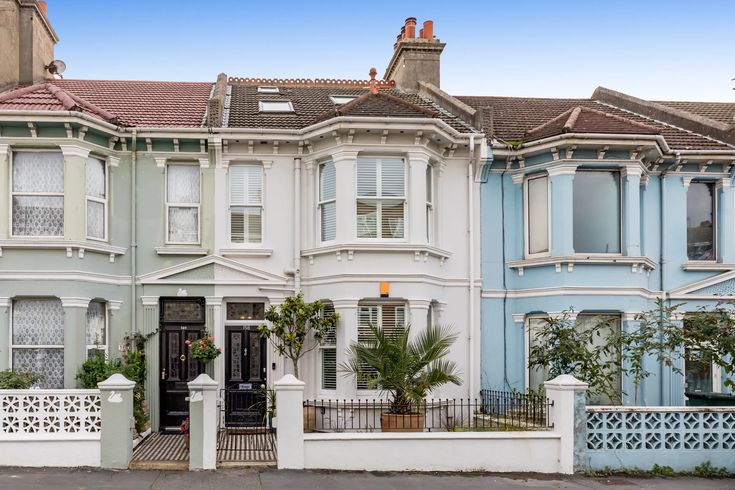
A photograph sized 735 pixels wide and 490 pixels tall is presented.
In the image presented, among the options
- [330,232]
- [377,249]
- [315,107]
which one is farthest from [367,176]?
[315,107]

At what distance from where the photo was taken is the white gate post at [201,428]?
1233 centimetres

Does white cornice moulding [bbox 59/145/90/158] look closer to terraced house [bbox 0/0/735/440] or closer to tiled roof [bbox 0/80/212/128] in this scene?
terraced house [bbox 0/0/735/440]

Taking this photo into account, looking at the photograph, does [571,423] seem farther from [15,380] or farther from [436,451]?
[15,380]

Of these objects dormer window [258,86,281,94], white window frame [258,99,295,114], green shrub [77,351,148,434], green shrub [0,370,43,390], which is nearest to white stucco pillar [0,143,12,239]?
green shrub [0,370,43,390]

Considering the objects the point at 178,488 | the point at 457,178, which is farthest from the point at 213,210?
the point at 178,488

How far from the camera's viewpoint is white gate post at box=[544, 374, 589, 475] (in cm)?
1274

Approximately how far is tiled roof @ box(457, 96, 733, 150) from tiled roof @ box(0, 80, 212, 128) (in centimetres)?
655

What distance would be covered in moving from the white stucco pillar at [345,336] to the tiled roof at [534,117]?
489 centimetres

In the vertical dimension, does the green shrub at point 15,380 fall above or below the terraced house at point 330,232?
below

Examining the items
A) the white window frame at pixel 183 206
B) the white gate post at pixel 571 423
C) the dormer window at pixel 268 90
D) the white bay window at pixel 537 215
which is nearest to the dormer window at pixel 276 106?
the dormer window at pixel 268 90

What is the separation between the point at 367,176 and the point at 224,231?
3178mm

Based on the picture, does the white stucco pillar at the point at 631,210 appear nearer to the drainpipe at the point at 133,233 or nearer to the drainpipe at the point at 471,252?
the drainpipe at the point at 471,252

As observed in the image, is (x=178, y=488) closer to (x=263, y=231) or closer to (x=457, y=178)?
(x=263, y=231)

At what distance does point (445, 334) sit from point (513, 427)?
130 inches
